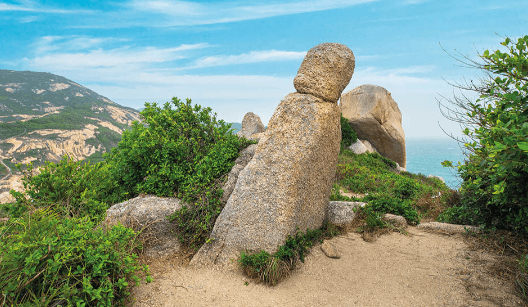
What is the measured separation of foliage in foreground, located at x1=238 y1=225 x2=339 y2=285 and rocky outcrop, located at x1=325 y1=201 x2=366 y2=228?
1.48 metres

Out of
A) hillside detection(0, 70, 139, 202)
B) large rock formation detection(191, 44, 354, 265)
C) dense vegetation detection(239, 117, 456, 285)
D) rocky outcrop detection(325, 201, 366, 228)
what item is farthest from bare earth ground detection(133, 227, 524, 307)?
hillside detection(0, 70, 139, 202)

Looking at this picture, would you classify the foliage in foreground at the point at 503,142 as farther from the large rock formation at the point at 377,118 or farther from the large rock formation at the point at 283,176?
the large rock formation at the point at 377,118

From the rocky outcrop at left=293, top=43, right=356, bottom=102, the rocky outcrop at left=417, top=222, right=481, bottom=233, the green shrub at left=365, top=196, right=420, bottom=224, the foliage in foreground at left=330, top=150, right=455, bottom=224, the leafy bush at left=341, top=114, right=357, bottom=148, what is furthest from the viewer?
the leafy bush at left=341, top=114, right=357, bottom=148

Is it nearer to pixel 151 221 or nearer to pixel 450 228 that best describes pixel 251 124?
pixel 151 221

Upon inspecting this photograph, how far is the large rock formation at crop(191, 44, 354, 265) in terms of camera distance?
19.4ft

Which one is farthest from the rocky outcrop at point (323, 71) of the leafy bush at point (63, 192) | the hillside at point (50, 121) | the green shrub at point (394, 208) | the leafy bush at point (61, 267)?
the hillside at point (50, 121)

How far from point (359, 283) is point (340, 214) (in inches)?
91.2

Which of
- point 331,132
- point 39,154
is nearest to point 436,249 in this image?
point 331,132

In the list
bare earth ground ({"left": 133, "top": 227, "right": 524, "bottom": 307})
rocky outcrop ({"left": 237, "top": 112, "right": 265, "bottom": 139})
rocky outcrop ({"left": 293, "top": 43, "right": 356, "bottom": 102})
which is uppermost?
rocky outcrop ({"left": 293, "top": 43, "right": 356, "bottom": 102})

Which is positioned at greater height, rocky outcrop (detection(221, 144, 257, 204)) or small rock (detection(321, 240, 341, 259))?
rocky outcrop (detection(221, 144, 257, 204))

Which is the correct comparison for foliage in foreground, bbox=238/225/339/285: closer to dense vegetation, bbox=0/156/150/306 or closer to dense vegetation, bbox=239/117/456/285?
dense vegetation, bbox=239/117/456/285

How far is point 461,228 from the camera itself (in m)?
7.14

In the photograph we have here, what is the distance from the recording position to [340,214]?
7.64 metres

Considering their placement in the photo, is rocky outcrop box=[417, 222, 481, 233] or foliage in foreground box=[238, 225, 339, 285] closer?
foliage in foreground box=[238, 225, 339, 285]
